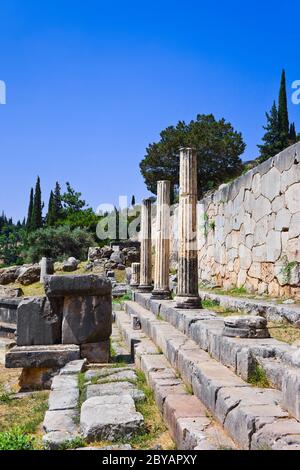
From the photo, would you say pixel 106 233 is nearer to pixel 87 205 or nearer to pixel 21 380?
pixel 87 205

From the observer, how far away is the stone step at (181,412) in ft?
10.4

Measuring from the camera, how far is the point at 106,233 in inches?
1535

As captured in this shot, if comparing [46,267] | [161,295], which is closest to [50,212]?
[46,267]

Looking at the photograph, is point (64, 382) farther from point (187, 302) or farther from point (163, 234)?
point (163, 234)

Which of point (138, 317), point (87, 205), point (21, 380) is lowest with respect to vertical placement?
point (21, 380)

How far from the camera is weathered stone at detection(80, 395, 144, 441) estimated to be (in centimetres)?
364

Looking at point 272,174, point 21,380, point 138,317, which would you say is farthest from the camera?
point 138,317

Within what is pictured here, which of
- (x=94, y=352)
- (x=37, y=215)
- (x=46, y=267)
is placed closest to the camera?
(x=94, y=352)

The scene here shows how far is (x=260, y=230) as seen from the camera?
9086mm

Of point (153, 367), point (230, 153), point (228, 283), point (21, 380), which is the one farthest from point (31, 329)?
point (230, 153)

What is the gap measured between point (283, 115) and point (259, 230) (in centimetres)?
2735

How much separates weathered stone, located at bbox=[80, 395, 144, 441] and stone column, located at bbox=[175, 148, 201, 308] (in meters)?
3.81

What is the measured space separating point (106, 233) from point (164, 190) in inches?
1113

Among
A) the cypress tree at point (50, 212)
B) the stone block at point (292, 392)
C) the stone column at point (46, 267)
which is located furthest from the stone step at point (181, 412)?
the cypress tree at point (50, 212)
